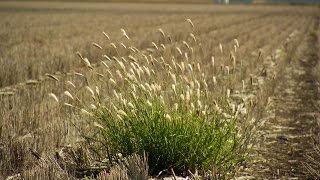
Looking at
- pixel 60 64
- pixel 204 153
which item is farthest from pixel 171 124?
pixel 60 64

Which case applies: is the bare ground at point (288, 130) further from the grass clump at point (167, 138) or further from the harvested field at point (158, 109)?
the grass clump at point (167, 138)

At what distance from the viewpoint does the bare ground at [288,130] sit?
17.1 feet

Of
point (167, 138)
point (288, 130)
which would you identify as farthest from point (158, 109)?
point (288, 130)

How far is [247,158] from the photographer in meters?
5.06

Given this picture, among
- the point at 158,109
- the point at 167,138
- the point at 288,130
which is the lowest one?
the point at 288,130

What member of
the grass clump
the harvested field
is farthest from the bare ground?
the grass clump

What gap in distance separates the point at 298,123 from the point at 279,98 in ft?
5.90

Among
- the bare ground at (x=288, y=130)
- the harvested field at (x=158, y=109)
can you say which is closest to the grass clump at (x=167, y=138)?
the harvested field at (x=158, y=109)

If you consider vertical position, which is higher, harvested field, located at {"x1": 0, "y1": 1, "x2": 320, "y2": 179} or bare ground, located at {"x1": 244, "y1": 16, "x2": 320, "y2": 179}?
harvested field, located at {"x1": 0, "y1": 1, "x2": 320, "y2": 179}

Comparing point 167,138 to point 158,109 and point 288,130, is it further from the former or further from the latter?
point 288,130

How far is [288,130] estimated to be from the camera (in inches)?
270

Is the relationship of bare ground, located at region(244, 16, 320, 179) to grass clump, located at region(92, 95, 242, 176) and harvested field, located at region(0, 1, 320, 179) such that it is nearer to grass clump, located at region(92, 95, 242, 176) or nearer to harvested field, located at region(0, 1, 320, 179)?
harvested field, located at region(0, 1, 320, 179)

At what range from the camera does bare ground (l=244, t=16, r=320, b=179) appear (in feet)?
17.1

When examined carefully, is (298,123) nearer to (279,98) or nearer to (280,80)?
(279,98)
